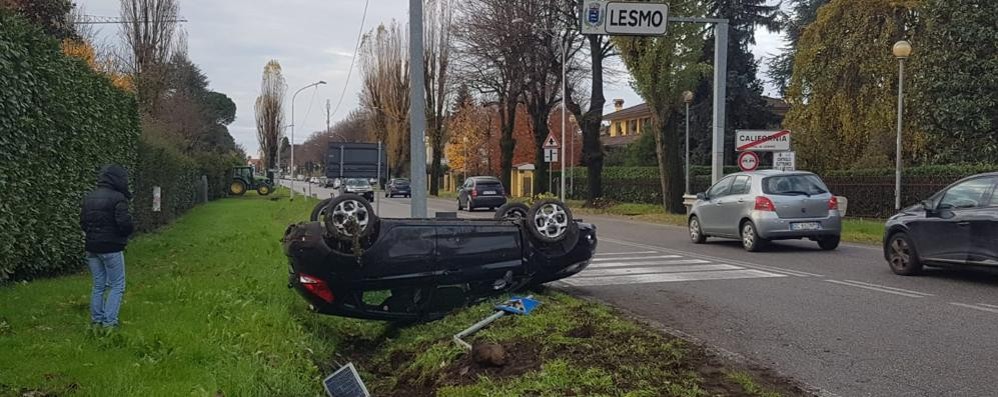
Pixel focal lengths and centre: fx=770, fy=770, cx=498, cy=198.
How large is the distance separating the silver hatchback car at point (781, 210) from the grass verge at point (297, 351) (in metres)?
6.54

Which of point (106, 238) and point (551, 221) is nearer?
point (106, 238)

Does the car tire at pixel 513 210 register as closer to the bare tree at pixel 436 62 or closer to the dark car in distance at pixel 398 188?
the bare tree at pixel 436 62

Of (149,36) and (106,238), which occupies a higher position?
(149,36)

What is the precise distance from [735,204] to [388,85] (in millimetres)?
44450

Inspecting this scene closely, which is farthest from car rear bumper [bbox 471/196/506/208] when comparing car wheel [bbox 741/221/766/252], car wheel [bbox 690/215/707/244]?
car wheel [bbox 741/221/766/252]

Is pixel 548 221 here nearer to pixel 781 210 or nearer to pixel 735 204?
pixel 781 210

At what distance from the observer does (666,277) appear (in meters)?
10.6

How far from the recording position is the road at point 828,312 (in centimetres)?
541

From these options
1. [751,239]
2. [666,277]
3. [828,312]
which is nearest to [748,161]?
[751,239]

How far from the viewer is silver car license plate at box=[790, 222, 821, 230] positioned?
13397mm

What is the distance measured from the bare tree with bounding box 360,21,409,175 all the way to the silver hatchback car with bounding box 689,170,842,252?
42.7m

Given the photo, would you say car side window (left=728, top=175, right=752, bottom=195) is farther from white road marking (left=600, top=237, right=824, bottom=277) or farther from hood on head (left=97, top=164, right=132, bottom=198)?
hood on head (left=97, top=164, right=132, bottom=198)

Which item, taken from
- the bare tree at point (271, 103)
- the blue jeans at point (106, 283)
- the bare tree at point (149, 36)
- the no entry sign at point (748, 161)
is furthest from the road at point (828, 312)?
the bare tree at point (271, 103)

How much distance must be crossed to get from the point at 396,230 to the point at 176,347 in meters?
2.05
